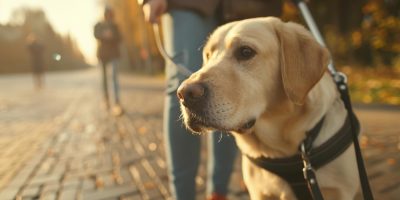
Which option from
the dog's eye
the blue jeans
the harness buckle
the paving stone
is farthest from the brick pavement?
the dog's eye

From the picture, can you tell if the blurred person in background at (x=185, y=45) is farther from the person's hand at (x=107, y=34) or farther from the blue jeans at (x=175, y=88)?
the person's hand at (x=107, y=34)

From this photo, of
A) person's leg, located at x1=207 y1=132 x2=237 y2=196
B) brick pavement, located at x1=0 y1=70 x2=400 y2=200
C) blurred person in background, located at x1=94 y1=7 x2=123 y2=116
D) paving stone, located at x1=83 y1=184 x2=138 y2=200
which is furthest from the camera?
blurred person in background, located at x1=94 y1=7 x2=123 y2=116

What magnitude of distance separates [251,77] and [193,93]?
0.40 meters

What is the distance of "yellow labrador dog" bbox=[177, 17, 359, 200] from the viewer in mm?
2082

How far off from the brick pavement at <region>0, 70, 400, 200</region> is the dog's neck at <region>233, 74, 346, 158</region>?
128 centimetres

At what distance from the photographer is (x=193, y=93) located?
2.01 m

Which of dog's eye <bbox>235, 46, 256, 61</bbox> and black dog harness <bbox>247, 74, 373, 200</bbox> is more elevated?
dog's eye <bbox>235, 46, 256, 61</bbox>

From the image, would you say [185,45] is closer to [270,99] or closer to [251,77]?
[251,77]

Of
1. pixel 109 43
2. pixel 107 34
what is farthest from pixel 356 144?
pixel 109 43

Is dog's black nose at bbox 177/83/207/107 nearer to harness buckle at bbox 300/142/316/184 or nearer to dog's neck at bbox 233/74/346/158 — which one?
dog's neck at bbox 233/74/346/158

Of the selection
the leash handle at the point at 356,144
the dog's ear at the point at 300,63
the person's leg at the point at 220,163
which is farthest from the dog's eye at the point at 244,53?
the person's leg at the point at 220,163

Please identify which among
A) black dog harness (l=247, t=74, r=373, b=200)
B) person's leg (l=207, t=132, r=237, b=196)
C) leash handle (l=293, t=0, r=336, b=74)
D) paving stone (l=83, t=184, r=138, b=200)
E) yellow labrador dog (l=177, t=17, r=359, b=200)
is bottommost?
paving stone (l=83, t=184, r=138, b=200)

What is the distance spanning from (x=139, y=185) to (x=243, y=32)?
82.9 inches

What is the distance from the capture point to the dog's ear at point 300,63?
6.99 feet
